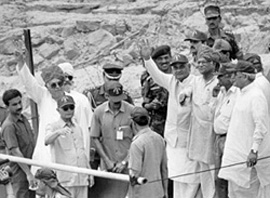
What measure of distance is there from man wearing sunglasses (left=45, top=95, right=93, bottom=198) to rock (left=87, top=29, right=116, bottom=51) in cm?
1123

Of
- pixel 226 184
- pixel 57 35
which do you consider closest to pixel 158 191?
pixel 226 184

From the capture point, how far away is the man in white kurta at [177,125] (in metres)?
10.8

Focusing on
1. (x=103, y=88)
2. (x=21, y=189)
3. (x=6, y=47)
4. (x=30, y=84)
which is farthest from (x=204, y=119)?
(x=6, y=47)

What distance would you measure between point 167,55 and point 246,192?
1.94 meters

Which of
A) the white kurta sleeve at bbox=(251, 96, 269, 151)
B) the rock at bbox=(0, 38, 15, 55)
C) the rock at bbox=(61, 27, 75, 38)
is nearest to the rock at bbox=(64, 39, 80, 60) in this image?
the rock at bbox=(61, 27, 75, 38)

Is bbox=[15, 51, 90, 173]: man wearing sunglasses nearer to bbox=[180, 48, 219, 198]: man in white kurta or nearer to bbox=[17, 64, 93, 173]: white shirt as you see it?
bbox=[17, 64, 93, 173]: white shirt

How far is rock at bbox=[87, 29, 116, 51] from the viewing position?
21891mm

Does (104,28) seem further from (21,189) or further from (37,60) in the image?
(21,189)

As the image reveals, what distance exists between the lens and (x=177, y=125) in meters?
10.9

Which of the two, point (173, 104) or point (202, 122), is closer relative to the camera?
point (202, 122)

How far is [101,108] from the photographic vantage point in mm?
11070

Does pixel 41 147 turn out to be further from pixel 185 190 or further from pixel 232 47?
pixel 232 47

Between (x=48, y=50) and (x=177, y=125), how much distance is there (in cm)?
1177

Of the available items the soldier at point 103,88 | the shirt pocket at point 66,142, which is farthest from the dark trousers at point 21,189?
the soldier at point 103,88
